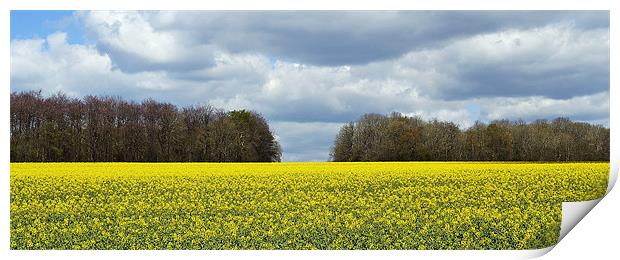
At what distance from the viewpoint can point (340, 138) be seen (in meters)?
12.7

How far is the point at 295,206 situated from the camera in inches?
449

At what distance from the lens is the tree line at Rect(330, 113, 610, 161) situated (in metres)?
13.0

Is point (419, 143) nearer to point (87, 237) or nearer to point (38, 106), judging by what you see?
point (87, 237)

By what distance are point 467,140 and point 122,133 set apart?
6.60 m

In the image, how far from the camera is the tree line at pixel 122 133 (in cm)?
1361

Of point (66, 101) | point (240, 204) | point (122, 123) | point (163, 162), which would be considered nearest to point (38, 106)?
point (66, 101)

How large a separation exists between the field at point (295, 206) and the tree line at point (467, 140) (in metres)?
0.32

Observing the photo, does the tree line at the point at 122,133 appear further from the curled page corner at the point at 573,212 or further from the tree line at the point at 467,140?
the curled page corner at the point at 573,212
